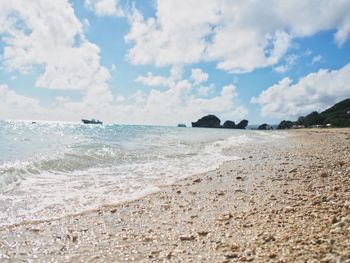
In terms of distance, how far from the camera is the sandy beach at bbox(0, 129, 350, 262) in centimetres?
582

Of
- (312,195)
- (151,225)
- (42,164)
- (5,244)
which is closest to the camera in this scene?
(5,244)

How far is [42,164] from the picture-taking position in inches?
777

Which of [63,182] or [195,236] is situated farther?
[63,182]

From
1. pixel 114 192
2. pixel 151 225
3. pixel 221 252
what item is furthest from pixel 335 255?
pixel 114 192

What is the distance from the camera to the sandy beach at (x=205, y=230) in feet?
19.1

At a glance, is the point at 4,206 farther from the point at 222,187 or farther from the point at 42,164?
the point at 42,164

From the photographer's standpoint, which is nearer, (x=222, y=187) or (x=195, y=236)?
(x=195, y=236)

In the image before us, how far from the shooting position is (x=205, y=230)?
24.8 feet

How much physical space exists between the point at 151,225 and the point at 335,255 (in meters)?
4.66

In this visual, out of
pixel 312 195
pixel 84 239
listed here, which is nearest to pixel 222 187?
pixel 312 195

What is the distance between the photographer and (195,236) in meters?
7.17

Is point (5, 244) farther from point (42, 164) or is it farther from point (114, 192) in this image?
point (42, 164)

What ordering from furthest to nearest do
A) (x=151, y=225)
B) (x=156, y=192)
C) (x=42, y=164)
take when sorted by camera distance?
(x=42, y=164) < (x=156, y=192) < (x=151, y=225)

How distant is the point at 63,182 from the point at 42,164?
565 centimetres
